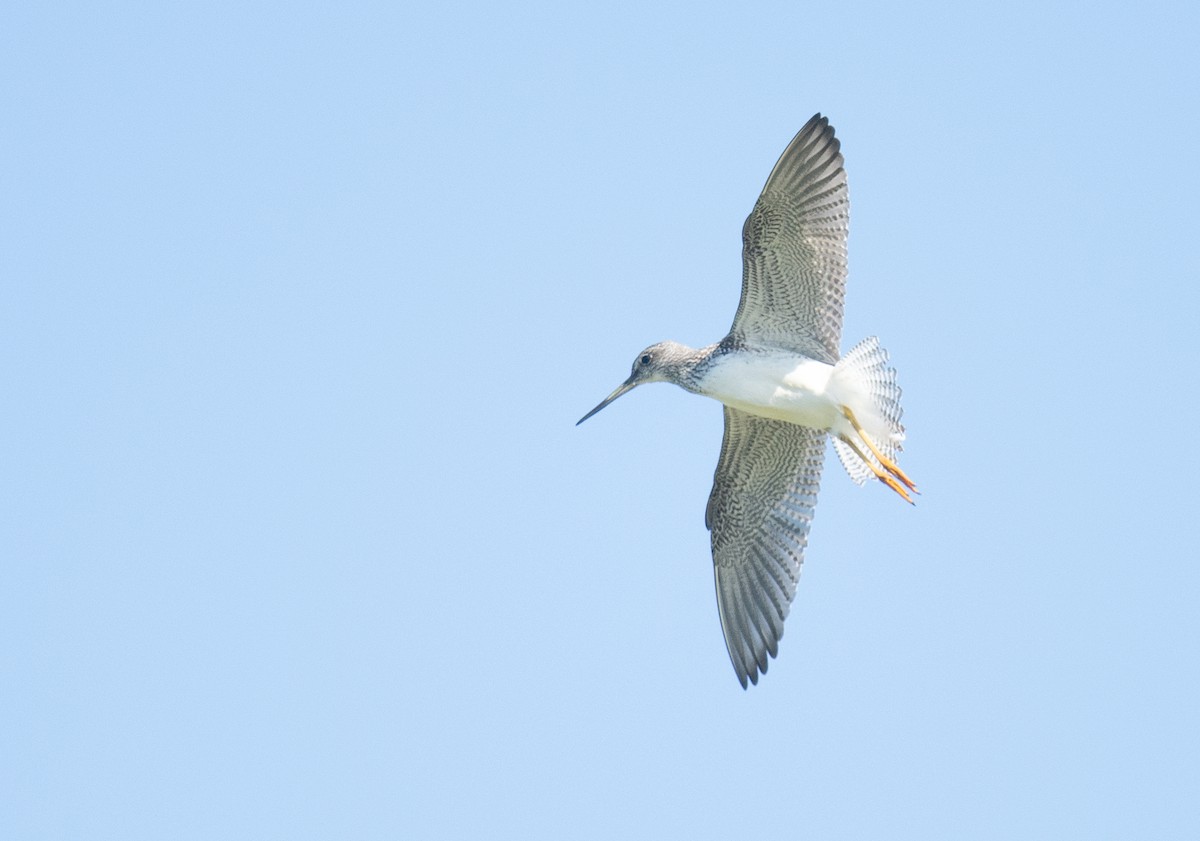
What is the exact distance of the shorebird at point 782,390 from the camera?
11805mm

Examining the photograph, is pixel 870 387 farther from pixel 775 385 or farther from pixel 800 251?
pixel 800 251

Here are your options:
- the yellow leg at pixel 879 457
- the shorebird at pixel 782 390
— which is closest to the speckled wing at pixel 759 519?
Answer: the shorebird at pixel 782 390

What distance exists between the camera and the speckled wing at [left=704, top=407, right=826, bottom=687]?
12.8 meters

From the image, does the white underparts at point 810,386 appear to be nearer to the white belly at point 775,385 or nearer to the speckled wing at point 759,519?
the white belly at point 775,385

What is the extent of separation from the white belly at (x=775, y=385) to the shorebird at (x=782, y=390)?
1 cm

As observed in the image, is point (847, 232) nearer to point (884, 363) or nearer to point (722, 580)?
point (884, 363)

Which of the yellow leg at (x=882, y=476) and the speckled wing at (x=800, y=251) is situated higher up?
the speckled wing at (x=800, y=251)

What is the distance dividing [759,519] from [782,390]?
5.11 feet

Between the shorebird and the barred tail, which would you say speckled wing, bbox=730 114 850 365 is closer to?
the shorebird

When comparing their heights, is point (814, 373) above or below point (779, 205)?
below

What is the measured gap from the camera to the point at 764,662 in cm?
1262

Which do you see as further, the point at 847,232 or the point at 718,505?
the point at 718,505

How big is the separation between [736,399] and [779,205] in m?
1.58

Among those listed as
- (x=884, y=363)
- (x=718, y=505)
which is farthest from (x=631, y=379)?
(x=884, y=363)
